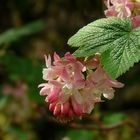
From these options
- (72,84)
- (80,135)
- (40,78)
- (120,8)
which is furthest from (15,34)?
(72,84)

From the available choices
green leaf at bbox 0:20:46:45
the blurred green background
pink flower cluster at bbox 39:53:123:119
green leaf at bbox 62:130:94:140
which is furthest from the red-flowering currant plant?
green leaf at bbox 0:20:46:45

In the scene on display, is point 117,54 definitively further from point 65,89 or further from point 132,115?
point 132,115

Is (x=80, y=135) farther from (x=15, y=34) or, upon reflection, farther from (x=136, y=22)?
(x=136, y=22)

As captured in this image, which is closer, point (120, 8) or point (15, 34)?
point (120, 8)

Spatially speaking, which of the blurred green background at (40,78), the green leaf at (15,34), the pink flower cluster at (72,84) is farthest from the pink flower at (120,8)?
the green leaf at (15,34)

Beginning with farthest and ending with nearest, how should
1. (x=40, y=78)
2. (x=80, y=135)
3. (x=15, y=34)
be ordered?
1. (x=15, y=34)
2. (x=80, y=135)
3. (x=40, y=78)

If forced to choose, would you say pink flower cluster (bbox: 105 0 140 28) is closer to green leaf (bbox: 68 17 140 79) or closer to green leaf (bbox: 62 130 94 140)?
green leaf (bbox: 68 17 140 79)

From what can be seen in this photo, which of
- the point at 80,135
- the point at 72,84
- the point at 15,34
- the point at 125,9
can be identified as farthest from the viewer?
the point at 15,34
